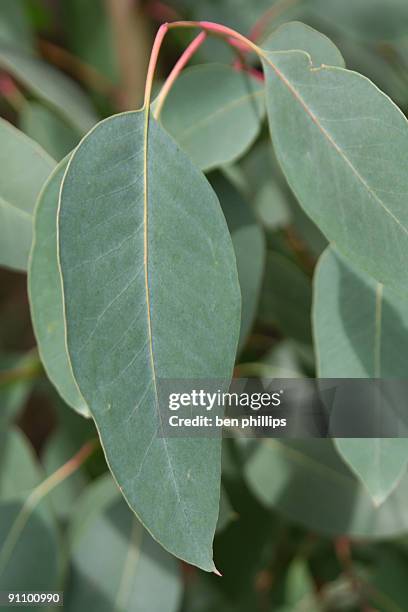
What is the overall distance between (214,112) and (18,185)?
0.18 meters

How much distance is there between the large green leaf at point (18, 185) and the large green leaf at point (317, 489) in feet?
1.23

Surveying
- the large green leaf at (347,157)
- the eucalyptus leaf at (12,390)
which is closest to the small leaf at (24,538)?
the eucalyptus leaf at (12,390)

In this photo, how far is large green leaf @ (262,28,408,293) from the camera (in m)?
0.53

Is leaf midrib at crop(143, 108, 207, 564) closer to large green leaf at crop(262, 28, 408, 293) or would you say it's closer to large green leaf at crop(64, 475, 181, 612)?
large green leaf at crop(262, 28, 408, 293)

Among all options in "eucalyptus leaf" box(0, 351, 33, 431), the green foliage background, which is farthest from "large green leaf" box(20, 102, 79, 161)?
"eucalyptus leaf" box(0, 351, 33, 431)

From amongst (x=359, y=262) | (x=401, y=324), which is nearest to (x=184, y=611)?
(x=401, y=324)

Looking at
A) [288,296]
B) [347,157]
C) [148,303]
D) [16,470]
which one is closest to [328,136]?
[347,157]

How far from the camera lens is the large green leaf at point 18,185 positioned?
0.66m

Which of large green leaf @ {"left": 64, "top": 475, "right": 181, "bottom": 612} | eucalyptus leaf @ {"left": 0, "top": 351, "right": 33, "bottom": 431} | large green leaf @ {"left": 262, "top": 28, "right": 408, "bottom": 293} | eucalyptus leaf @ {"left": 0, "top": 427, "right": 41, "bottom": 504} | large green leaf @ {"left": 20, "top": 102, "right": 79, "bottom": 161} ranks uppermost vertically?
large green leaf @ {"left": 20, "top": 102, "right": 79, "bottom": 161}

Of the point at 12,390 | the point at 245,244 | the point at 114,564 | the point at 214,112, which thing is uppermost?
the point at 214,112

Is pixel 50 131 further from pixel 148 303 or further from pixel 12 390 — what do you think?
pixel 148 303

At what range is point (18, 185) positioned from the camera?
2.19 ft

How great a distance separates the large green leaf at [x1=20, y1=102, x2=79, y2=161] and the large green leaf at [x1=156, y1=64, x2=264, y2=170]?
187 mm

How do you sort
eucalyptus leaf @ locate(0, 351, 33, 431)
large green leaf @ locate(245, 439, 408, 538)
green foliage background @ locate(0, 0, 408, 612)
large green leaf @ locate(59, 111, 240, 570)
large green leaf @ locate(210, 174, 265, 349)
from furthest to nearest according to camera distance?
1. eucalyptus leaf @ locate(0, 351, 33, 431)
2. large green leaf @ locate(245, 439, 408, 538)
3. large green leaf @ locate(210, 174, 265, 349)
4. green foliage background @ locate(0, 0, 408, 612)
5. large green leaf @ locate(59, 111, 240, 570)
